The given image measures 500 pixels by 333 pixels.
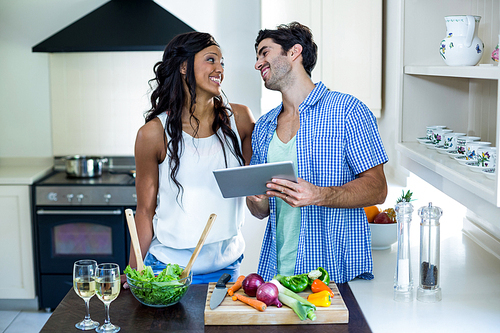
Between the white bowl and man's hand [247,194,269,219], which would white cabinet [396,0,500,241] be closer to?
the white bowl

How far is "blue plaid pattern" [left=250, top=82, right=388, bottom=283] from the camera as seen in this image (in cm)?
162

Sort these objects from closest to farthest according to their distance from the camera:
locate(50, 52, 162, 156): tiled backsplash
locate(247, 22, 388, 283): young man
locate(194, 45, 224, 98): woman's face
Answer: locate(247, 22, 388, 283): young man, locate(194, 45, 224, 98): woman's face, locate(50, 52, 162, 156): tiled backsplash

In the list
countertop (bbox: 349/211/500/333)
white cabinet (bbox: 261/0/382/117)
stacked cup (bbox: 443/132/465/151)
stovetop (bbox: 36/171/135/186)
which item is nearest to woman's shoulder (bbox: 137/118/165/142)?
countertop (bbox: 349/211/500/333)

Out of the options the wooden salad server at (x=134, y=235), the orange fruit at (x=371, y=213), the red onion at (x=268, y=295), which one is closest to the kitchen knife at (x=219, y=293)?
the red onion at (x=268, y=295)

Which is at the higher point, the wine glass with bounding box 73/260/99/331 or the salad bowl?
the wine glass with bounding box 73/260/99/331

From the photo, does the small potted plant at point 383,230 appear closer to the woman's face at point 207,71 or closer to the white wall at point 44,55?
the woman's face at point 207,71

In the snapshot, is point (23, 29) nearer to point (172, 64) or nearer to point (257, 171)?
point (172, 64)

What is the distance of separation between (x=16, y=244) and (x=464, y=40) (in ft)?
10.1

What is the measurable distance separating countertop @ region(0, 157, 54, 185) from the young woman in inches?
74.3

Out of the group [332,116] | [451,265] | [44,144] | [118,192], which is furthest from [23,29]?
[451,265]

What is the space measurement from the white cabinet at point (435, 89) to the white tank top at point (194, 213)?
690 mm

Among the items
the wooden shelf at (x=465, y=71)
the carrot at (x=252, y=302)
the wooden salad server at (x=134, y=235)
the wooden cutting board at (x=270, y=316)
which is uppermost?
the wooden shelf at (x=465, y=71)

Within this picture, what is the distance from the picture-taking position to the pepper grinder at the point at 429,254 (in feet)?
4.67

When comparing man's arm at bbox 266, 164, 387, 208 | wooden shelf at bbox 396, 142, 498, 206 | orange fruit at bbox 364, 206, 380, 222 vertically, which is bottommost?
orange fruit at bbox 364, 206, 380, 222
